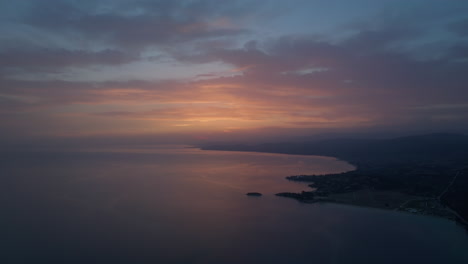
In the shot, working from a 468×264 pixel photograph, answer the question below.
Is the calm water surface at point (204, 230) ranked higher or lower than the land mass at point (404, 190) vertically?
lower

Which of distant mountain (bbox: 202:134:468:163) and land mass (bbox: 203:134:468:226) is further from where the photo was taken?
distant mountain (bbox: 202:134:468:163)

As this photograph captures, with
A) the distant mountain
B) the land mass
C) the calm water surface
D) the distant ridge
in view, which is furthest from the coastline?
the distant ridge

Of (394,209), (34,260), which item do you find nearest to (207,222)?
(34,260)

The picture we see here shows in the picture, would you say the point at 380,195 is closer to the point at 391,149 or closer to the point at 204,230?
the point at 204,230

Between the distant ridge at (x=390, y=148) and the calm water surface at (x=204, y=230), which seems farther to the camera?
the distant ridge at (x=390, y=148)

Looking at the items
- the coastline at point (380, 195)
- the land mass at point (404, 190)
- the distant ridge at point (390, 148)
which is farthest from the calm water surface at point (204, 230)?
the distant ridge at point (390, 148)

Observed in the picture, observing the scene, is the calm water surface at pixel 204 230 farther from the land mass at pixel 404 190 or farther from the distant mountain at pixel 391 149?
the distant mountain at pixel 391 149

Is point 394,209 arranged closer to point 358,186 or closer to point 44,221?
point 358,186

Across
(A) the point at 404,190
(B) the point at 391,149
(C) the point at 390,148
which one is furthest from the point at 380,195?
(C) the point at 390,148

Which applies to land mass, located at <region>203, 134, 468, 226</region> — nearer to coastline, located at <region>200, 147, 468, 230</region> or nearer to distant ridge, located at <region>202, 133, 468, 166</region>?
coastline, located at <region>200, 147, 468, 230</region>

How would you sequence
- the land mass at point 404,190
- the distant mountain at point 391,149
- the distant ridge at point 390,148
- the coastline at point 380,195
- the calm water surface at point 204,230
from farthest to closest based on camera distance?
the distant ridge at point 390,148 < the distant mountain at point 391,149 < the land mass at point 404,190 < the coastline at point 380,195 < the calm water surface at point 204,230

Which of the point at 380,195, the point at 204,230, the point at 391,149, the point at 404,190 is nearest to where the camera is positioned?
the point at 204,230
